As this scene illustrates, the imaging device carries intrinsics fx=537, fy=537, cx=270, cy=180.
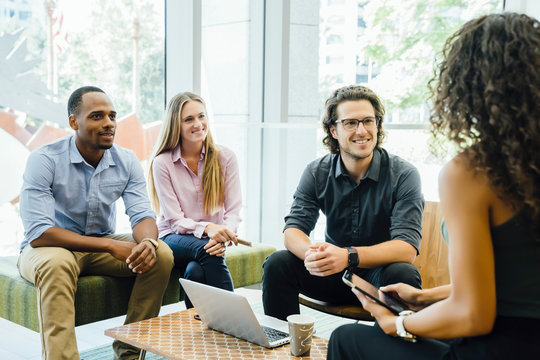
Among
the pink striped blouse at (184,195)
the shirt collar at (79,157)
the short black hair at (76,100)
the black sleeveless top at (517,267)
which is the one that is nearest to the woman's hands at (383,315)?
the black sleeveless top at (517,267)

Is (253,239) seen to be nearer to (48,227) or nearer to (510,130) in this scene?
(48,227)

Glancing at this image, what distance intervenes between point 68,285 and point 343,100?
1.40 meters

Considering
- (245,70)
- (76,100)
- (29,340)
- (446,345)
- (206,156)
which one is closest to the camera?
(446,345)

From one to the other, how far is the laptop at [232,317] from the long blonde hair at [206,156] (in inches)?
42.6

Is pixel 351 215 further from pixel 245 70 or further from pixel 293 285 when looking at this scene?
pixel 245 70

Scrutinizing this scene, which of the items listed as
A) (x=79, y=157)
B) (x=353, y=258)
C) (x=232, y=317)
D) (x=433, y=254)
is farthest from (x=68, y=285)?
(x=433, y=254)

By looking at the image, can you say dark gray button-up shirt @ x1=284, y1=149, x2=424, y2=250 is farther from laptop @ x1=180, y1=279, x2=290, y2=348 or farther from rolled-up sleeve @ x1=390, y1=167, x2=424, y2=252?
laptop @ x1=180, y1=279, x2=290, y2=348

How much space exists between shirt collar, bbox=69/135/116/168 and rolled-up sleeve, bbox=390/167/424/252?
1.38 metres

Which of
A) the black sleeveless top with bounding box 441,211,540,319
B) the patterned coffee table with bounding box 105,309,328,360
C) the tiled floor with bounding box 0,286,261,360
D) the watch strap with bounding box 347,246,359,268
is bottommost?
the tiled floor with bounding box 0,286,261,360

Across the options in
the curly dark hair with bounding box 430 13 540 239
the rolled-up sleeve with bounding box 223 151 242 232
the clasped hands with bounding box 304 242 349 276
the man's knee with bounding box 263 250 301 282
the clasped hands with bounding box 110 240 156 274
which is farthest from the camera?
the rolled-up sleeve with bounding box 223 151 242 232

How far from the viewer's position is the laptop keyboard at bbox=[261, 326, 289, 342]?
1.76 m

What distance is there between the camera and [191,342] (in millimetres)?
1743

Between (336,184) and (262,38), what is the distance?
227 centimetres

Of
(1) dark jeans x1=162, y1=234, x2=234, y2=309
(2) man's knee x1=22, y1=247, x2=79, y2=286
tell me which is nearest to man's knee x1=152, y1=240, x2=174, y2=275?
(1) dark jeans x1=162, y1=234, x2=234, y2=309
